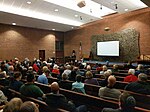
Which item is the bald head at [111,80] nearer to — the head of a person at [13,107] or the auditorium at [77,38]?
the auditorium at [77,38]

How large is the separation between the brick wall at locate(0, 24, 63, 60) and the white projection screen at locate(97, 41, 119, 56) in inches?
164

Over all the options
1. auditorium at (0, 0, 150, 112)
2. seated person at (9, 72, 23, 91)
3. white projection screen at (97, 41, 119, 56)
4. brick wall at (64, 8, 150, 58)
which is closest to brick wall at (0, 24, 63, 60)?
auditorium at (0, 0, 150, 112)

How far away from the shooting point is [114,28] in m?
13.0

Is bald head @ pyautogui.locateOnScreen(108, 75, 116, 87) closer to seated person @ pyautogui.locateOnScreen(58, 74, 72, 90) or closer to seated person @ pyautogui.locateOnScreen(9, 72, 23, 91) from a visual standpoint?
seated person @ pyautogui.locateOnScreen(58, 74, 72, 90)

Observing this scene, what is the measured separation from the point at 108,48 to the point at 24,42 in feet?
20.6

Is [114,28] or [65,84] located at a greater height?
[114,28]

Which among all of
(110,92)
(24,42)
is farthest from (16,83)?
(24,42)

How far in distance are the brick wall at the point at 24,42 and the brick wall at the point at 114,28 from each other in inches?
63.7

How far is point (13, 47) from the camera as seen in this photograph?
498 inches

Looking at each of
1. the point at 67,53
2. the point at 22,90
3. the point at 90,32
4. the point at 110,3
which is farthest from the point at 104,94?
the point at 67,53

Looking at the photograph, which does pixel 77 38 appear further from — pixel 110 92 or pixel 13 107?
pixel 13 107

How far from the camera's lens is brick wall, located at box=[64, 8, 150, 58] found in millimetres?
11367

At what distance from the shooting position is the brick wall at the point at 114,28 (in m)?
11.4

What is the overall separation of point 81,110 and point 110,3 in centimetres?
813
